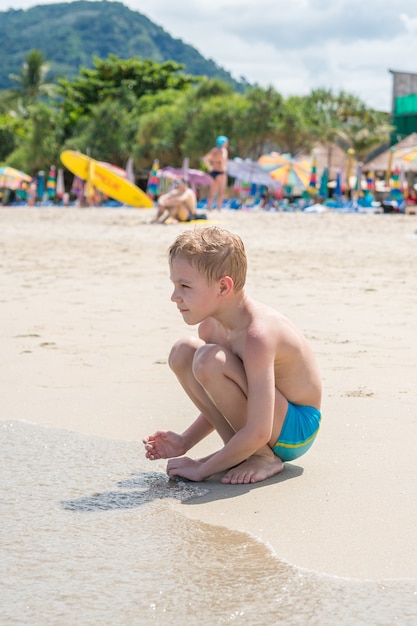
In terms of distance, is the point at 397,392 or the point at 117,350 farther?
the point at 117,350

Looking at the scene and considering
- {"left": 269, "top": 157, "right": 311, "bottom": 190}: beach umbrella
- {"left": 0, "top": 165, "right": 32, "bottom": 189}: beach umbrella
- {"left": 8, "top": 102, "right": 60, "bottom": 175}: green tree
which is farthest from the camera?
{"left": 8, "top": 102, "right": 60, "bottom": 175}: green tree

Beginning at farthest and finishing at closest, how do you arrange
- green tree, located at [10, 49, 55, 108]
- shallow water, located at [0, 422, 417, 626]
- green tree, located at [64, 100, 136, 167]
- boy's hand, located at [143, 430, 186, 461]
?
green tree, located at [10, 49, 55, 108]
green tree, located at [64, 100, 136, 167]
boy's hand, located at [143, 430, 186, 461]
shallow water, located at [0, 422, 417, 626]

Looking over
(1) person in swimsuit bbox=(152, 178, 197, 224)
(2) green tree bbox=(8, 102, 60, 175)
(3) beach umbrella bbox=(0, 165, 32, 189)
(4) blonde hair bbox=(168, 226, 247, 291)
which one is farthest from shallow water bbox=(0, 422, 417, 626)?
(2) green tree bbox=(8, 102, 60, 175)

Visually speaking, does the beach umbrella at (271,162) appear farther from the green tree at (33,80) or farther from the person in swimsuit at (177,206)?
the green tree at (33,80)

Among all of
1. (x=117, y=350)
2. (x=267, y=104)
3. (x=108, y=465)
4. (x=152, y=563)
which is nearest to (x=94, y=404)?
(x=108, y=465)

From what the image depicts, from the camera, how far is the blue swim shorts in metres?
2.60

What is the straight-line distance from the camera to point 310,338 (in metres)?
4.65

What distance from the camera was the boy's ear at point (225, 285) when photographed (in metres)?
2.45

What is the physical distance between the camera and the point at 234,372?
2473 mm

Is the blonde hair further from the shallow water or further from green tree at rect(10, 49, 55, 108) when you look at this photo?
green tree at rect(10, 49, 55, 108)

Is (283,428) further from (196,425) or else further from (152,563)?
(152,563)

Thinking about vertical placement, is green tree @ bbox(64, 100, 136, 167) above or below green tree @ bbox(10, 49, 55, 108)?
below

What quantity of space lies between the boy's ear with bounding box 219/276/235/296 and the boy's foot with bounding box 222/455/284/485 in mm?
544

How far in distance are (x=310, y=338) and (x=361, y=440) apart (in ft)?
5.71
